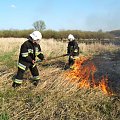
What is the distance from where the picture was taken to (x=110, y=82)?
852 cm

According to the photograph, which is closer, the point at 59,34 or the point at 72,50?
the point at 72,50

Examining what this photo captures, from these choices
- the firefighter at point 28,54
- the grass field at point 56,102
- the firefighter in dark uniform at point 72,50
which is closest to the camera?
the grass field at point 56,102

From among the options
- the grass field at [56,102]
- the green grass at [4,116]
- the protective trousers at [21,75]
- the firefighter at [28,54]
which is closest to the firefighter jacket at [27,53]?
the firefighter at [28,54]

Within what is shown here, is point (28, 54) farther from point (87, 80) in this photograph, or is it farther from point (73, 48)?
point (73, 48)

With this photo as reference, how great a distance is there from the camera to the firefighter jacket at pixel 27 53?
7.74m

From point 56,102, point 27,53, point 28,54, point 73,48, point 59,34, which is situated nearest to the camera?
point 56,102

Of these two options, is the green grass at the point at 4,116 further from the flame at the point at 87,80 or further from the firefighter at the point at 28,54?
the flame at the point at 87,80

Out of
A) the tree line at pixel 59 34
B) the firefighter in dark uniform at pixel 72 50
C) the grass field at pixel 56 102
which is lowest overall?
the grass field at pixel 56 102

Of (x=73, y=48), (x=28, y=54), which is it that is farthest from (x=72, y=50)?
(x=28, y=54)

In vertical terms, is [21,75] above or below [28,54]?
below

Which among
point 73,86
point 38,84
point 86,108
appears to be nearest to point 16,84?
point 38,84

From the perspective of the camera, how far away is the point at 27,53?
25.5ft

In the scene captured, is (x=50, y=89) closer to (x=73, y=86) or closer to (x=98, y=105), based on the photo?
(x=73, y=86)

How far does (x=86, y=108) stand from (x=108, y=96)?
100cm
